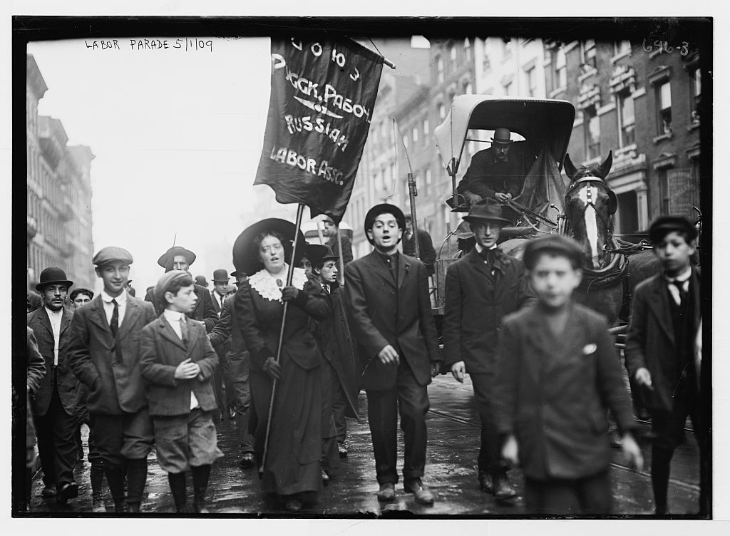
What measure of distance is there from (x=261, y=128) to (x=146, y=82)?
97cm

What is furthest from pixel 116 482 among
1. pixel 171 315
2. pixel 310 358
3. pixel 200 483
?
pixel 310 358

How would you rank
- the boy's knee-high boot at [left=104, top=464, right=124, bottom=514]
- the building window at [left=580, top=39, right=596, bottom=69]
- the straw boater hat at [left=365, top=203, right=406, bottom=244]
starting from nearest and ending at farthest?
the boy's knee-high boot at [left=104, top=464, right=124, bottom=514] < the straw boater hat at [left=365, top=203, right=406, bottom=244] < the building window at [left=580, top=39, right=596, bottom=69]

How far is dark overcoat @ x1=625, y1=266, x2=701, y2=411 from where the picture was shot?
648 cm

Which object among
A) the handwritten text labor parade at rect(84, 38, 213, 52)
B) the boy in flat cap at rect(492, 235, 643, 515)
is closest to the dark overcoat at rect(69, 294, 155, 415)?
the handwritten text labor parade at rect(84, 38, 213, 52)

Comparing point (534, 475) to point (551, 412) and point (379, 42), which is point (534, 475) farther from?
point (379, 42)

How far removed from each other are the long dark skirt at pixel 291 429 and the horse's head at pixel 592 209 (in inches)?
96.6

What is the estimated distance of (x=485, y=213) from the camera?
6605mm

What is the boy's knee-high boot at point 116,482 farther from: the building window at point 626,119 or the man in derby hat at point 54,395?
the building window at point 626,119

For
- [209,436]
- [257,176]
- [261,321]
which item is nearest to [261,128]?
[257,176]

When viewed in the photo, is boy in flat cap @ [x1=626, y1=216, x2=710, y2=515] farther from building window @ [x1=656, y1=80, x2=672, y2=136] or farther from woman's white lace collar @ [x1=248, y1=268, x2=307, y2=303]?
woman's white lace collar @ [x1=248, y1=268, x2=307, y2=303]

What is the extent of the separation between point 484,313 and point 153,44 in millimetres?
3306

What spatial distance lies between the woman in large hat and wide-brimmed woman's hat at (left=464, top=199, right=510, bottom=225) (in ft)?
4.10

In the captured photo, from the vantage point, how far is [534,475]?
18.3ft

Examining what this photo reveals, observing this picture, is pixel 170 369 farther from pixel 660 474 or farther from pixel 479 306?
pixel 660 474
